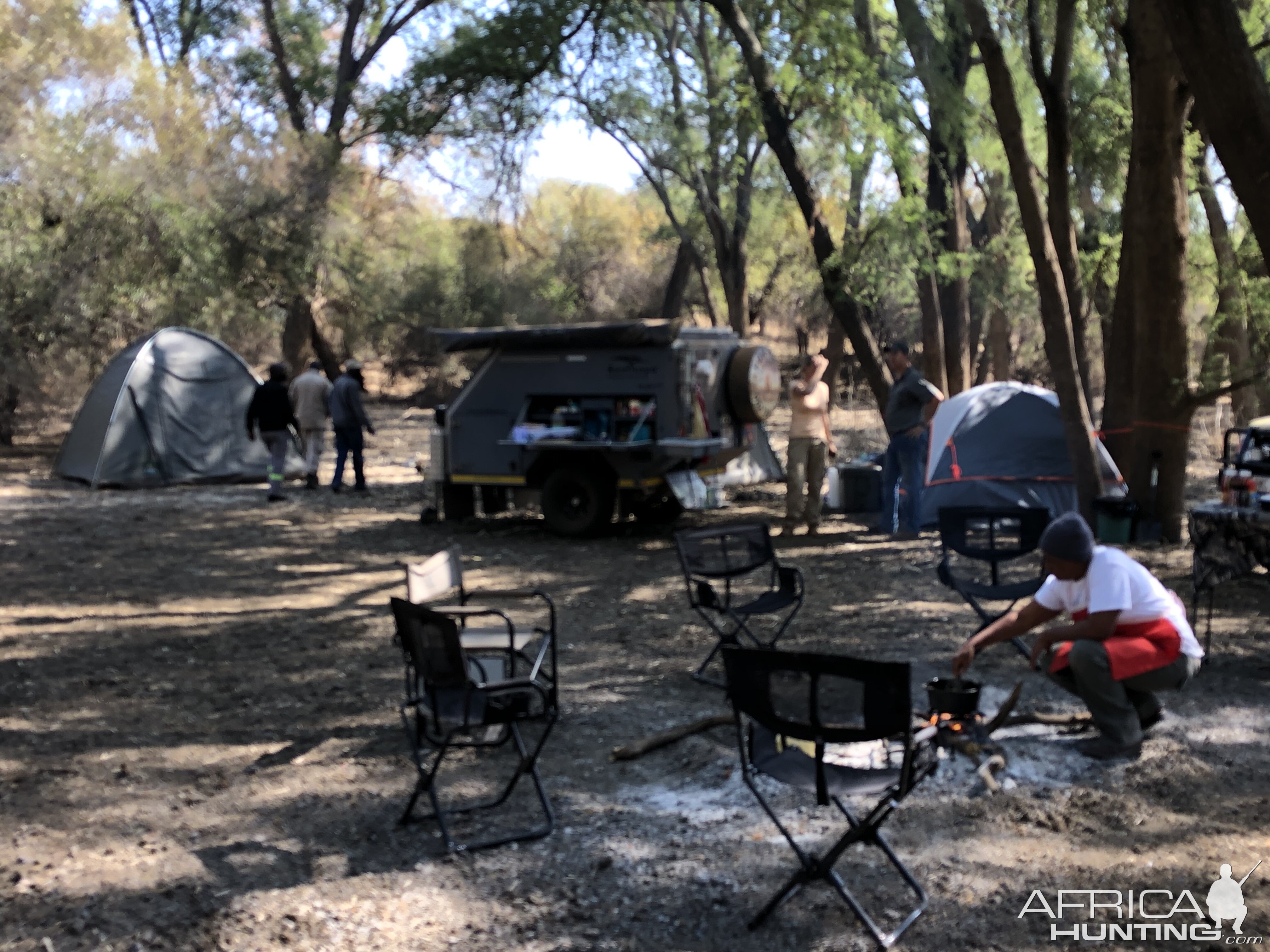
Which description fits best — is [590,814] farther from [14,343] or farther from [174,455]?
[14,343]

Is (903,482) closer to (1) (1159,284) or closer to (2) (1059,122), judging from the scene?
(1) (1159,284)

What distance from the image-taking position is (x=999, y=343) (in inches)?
1033

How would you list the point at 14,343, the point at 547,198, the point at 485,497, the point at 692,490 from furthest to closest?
1. the point at 547,198
2. the point at 14,343
3. the point at 485,497
4. the point at 692,490

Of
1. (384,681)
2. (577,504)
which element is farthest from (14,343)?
(384,681)

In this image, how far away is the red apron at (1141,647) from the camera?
4785 mm

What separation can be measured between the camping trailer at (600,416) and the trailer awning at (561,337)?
2 cm

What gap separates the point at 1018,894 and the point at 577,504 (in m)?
7.95

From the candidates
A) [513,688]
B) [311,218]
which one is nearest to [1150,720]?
[513,688]

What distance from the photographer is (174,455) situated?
15.8 m

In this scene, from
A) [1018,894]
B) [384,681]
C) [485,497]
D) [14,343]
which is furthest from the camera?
[14,343]

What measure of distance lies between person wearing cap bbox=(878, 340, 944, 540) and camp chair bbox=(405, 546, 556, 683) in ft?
17.6

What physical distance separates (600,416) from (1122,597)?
697 centimetres

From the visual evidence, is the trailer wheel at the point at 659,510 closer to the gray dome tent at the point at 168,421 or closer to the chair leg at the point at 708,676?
the chair leg at the point at 708,676

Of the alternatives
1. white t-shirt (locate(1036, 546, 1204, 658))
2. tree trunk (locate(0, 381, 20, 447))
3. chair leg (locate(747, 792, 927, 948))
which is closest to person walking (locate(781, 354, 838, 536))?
white t-shirt (locate(1036, 546, 1204, 658))
